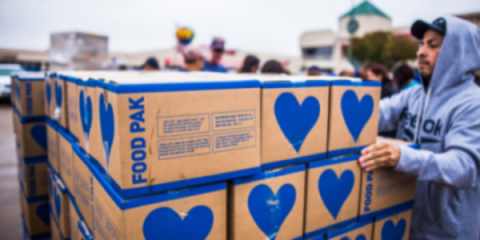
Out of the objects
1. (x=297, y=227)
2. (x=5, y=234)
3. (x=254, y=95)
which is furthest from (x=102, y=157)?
(x=5, y=234)

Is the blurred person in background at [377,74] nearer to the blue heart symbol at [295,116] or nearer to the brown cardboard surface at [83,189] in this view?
the blue heart symbol at [295,116]

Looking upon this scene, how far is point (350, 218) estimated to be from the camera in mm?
1513

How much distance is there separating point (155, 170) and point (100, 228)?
434 millimetres

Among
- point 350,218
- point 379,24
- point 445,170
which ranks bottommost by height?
point 350,218

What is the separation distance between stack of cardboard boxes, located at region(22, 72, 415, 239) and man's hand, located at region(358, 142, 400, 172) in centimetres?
5

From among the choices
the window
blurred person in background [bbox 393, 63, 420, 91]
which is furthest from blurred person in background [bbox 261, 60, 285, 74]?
the window

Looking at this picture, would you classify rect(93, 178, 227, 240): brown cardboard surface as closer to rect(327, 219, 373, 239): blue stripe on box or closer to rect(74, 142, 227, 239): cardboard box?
rect(74, 142, 227, 239): cardboard box

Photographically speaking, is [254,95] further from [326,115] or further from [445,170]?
[445,170]

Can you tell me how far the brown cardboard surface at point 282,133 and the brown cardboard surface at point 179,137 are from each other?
0.05m

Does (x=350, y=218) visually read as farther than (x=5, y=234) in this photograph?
No

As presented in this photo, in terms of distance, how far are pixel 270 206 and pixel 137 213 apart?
0.56 m

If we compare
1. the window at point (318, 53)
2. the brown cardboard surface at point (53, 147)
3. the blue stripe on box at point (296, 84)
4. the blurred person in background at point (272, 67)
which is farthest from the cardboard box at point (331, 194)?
the window at point (318, 53)

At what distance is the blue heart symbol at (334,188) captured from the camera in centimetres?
140

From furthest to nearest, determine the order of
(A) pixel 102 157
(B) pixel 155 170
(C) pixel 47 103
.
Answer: (C) pixel 47 103
(A) pixel 102 157
(B) pixel 155 170
